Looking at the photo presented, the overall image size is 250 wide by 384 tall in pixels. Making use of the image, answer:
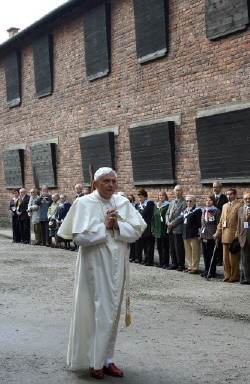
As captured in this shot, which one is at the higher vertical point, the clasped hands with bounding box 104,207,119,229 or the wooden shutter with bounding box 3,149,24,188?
the wooden shutter with bounding box 3,149,24,188

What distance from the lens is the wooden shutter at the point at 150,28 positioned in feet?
53.3

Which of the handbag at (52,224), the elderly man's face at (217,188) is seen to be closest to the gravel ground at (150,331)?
the elderly man's face at (217,188)

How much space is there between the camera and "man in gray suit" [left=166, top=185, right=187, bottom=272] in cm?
1363

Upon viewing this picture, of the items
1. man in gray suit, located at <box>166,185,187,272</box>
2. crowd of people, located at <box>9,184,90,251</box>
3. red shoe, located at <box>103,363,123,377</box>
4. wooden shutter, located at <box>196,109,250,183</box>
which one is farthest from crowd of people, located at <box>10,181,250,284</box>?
red shoe, located at <box>103,363,123,377</box>

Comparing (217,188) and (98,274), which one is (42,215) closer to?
(217,188)

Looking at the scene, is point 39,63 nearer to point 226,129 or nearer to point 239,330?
point 226,129

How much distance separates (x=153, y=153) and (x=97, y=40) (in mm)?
4441

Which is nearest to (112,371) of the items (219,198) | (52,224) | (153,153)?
(219,198)

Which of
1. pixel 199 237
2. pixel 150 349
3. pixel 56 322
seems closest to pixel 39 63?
pixel 199 237

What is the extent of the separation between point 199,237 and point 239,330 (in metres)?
5.42

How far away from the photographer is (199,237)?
13117 mm

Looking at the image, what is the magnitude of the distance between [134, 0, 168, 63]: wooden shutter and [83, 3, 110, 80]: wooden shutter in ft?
5.41

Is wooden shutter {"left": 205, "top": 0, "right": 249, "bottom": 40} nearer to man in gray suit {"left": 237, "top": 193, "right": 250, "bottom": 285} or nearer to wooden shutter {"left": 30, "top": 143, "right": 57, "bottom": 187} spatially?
man in gray suit {"left": 237, "top": 193, "right": 250, "bottom": 285}

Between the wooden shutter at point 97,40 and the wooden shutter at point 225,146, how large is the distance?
507cm
